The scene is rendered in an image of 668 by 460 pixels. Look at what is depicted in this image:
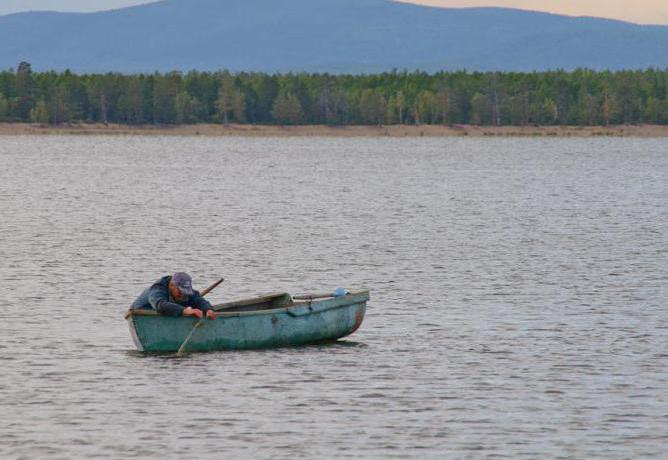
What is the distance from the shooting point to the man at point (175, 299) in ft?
112

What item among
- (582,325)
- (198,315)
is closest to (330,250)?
(582,325)

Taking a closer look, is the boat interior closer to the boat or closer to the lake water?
the boat

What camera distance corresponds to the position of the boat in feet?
114

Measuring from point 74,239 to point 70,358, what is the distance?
32.4 meters

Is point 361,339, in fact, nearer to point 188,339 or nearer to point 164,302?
point 188,339

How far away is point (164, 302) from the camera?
3409cm

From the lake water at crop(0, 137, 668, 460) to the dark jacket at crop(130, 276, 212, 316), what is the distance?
114 cm

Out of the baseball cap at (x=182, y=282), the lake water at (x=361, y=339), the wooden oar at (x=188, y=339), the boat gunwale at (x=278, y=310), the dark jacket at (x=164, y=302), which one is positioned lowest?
the lake water at (x=361, y=339)

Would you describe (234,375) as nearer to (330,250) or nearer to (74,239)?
(330,250)

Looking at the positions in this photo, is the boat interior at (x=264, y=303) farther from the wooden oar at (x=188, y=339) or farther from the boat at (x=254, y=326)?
the wooden oar at (x=188, y=339)

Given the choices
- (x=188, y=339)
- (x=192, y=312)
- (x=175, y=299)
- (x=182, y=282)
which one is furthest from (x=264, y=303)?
(x=182, y=282)

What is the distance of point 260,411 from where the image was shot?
28.9 metres

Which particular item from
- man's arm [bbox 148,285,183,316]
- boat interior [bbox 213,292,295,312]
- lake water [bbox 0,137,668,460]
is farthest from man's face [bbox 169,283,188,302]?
boat interior [bbox 213,292,295,312]

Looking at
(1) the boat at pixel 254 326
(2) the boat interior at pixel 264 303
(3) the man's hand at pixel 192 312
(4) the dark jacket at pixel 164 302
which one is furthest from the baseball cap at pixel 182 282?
(2) the boat interior at pixel 264 303
